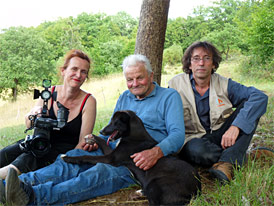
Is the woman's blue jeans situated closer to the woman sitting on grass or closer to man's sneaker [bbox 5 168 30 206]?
man's sneaker [bbox 5 168 30 206]

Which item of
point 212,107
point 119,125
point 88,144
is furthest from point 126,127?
point 212,107

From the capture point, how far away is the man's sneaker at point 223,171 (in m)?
2.69

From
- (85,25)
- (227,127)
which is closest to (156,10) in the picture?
(227,127)

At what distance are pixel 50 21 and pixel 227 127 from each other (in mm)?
53745

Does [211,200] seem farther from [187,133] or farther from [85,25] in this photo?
[85,25]

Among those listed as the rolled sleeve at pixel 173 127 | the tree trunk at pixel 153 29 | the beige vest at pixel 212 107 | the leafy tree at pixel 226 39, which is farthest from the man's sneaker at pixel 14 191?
the leafy tree at pixel 226 39

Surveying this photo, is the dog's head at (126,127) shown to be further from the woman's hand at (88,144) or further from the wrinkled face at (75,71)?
the wrinkled face at (75,71)

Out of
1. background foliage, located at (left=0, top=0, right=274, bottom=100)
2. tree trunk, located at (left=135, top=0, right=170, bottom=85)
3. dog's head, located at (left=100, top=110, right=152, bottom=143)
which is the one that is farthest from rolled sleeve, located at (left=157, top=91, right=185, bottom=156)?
background foliage, located at (left=0, top=0, right=274, bottom=100)

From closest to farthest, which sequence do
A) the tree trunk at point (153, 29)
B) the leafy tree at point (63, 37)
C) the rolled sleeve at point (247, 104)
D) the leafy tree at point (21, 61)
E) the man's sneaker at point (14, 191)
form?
1. the man's sneaker at point (14, 191)
2. the rolled sleeve at point (247, 104)
3. the tree trunk at point (153, 29)
4. the leafy tree at point (21, 61)
5. the leafy tree at point (63, 37)

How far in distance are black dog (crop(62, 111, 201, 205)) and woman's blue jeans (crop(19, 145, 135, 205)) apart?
4.4 inches

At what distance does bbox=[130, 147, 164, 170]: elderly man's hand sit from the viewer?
101 inches

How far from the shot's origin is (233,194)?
7.55ft

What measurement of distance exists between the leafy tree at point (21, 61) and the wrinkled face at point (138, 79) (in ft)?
95.2

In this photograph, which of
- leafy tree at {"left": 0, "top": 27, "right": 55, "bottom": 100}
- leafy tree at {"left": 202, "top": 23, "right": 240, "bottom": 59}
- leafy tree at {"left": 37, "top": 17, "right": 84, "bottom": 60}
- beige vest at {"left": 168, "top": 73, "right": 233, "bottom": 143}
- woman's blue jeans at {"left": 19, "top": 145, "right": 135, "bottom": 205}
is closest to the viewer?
woman's blue jeans at {"left": 19, "top": 145, "right": 135, "bottom": 205}
